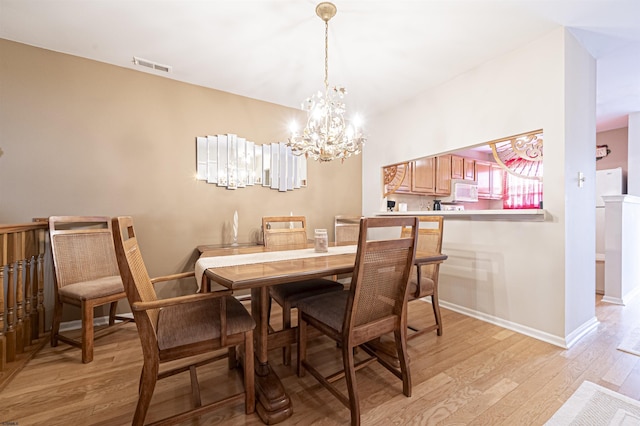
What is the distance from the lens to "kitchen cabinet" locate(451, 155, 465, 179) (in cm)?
480

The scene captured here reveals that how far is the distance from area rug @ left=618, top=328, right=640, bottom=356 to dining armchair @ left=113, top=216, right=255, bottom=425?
9.31ft

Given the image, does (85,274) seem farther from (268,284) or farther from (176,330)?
(268,284)

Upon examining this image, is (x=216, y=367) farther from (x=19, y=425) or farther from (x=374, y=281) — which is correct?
(x=374, y=281)

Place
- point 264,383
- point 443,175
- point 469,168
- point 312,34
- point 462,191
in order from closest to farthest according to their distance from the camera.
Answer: point 264,383 < point 312,34 < point 443,175 < point 462,191 < point 469,168

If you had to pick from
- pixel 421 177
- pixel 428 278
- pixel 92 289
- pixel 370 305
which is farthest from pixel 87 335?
pixel 421 177

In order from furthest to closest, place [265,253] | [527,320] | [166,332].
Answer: [527,320] < [265,253] < [166,332]

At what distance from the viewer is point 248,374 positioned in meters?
1.38

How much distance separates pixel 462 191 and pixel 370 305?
4.23 m

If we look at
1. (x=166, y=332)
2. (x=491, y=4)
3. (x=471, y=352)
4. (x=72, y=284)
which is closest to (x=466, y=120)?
(x=491, y=4)

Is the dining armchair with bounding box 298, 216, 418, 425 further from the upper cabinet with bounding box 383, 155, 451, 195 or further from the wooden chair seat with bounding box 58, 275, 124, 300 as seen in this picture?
the upper cabinet with bounding box 383, 155, 451, 195

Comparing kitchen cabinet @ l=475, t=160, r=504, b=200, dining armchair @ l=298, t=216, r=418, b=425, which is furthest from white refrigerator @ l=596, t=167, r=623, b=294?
dining armchair @ l=298, t=216, r=418, b=425

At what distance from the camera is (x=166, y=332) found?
1.29 meters

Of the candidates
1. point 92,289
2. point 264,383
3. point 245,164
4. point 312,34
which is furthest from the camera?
point 245,164

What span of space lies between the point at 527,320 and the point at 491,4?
2591mm
